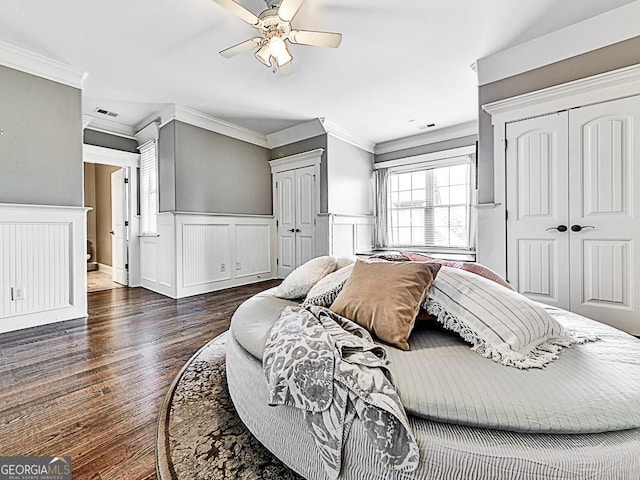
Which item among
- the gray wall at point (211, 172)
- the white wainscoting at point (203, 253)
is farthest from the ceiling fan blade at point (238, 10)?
the white wainscoting at point (203, 253)

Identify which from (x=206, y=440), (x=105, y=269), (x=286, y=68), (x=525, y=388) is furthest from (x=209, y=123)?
(x=525, y=388)

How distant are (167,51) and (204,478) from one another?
3.20m

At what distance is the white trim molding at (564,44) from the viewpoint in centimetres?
230

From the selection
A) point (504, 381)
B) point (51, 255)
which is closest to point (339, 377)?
point (504, 381)

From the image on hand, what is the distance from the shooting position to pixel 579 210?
2.52 meters

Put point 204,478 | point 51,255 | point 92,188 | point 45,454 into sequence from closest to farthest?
point 204,478 → point 45,454 → point 51,255 → point 92,188

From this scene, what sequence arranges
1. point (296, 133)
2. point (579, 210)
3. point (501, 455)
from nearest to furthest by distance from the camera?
point (501, 455) → point (579, 210) → point (296, 133)

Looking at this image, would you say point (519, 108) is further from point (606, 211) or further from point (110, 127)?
point (110, 127)

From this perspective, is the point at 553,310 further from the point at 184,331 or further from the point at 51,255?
the point at 51,255

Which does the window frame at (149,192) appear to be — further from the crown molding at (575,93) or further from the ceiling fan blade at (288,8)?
the crown molding at (575,93)

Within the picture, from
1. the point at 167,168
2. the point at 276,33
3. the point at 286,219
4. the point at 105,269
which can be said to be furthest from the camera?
the point at 105,269

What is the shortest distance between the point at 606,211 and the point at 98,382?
3.79 m

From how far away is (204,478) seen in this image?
1.12 meters

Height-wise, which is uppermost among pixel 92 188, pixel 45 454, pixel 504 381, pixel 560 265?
pixel 92 188
